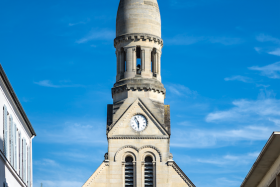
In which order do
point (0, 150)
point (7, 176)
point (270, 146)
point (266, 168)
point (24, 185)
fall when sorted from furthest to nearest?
point (24, 185) < point (7, 176) < point (0, 150) < point (266, 168) < point (270, 146)

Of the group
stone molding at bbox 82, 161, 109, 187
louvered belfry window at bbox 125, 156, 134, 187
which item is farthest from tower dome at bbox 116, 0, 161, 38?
stone molding at bbox 82, 161, 109, 187

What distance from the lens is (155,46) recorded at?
72.5 meters

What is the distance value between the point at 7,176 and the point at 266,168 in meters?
14.8

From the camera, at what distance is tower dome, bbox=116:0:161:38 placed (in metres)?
72.5

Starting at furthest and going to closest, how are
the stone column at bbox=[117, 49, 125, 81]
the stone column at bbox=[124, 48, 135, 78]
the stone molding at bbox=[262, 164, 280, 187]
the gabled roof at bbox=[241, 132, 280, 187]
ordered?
1. the stone column at bbox=[117, 49, 125, 81]
2. the stone column at bbox=[124, 48, 135, 78]
3. the stone molding at bbox=[262, 164, 280, 187]
4. the gabled roof at bbox=[241, 132, 280, 187]

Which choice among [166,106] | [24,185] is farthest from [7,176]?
[166,106]

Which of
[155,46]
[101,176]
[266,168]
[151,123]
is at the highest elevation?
[155,46]

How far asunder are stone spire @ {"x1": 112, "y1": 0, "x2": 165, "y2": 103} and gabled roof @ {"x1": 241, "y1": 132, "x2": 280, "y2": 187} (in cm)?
3114

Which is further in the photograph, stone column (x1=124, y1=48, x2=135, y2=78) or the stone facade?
stone column (x1=124, y1=48, x2=135, y2=78)

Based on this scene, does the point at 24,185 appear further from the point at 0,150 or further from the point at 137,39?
the point at 137,39

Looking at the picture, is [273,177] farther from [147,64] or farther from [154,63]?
[154,63]

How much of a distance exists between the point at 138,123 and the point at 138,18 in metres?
9.95

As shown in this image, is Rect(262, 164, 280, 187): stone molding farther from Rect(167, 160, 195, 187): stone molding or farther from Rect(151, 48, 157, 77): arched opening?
Rect(151, 48, 157, 77): arched opening

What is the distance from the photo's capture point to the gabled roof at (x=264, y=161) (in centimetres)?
3272
